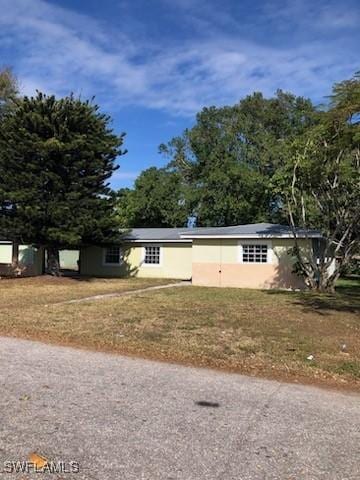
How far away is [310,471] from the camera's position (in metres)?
3.53

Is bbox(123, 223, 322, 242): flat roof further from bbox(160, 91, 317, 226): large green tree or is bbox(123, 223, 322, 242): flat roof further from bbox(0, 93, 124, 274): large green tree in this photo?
bbox(160, 91, 317, 226): large green tree

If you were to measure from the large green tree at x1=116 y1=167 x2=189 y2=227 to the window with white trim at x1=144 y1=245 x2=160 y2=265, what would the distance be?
13.7 metres

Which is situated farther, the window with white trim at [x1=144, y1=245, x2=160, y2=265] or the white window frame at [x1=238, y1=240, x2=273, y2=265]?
the window with white trim at [x1=144, y1=245, x2=160, y2=265]

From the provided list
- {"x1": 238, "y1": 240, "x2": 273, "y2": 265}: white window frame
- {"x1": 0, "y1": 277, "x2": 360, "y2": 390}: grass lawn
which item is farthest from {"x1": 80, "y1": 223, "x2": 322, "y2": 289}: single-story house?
{"x1": 0, "y1": 277, "x2": 360, "y2": 390}: grass lawn

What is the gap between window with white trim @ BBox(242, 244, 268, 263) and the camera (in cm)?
2097

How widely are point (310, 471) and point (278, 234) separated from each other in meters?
17.3

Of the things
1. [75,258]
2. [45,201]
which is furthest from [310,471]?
[75,258]

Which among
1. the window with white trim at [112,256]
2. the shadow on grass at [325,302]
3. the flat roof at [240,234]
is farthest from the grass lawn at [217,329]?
the window with white trim at [112,256]

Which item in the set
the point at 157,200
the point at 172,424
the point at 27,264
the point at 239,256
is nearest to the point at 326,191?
the point at 239,256

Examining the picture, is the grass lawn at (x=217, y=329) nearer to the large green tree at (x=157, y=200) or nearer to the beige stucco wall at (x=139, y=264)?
the beige stucco wall at (x=139, y=264)

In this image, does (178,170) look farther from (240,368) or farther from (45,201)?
(240,368)

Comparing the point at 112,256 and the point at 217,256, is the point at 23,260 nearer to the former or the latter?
the point at 112,256

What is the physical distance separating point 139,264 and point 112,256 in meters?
1.84

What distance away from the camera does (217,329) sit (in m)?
9.88
